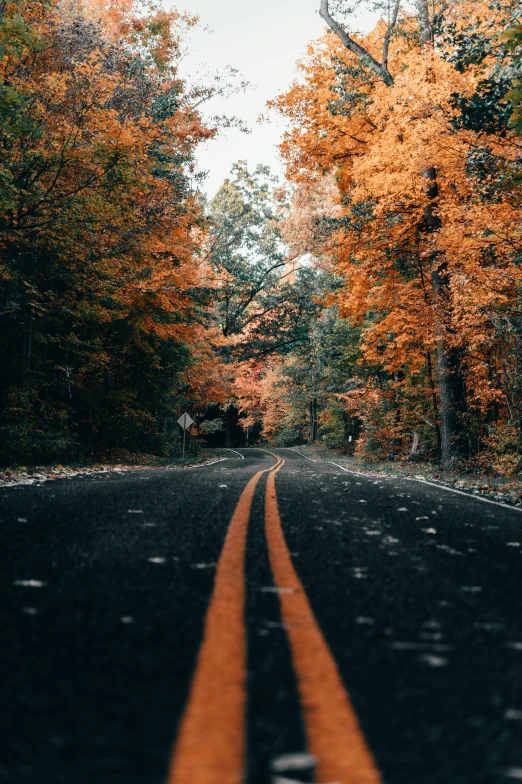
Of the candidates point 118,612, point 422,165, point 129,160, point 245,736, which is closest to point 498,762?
point 245,736

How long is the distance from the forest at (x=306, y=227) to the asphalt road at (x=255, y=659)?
5.63 m

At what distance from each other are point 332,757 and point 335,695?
33 centimetres

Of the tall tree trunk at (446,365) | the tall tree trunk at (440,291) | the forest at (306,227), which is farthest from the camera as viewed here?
the tall tree trunk at (440,291)

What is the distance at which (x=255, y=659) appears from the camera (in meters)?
1.99

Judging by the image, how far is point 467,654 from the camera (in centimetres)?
217

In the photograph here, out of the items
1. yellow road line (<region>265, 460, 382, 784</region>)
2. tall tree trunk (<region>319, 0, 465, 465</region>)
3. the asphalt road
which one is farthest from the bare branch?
yellow road line (<region>265, 460, 382, 784</region>)

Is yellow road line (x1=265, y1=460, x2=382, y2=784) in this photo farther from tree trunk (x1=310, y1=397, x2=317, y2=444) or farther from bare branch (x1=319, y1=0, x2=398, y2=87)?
tree trunk (x1=310, y1=397, x2=317, y2=444)

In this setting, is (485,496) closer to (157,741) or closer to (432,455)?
(157,741)

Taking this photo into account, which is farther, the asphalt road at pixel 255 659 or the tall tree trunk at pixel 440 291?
the tall tree trunk at pixel 440 291

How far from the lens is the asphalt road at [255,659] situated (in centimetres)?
143

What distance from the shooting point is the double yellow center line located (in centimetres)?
137

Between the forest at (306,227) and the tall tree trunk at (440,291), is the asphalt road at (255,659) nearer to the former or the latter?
the forest at (306,227)

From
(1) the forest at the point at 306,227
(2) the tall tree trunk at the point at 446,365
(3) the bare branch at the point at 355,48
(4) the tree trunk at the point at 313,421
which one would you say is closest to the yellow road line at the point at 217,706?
(1) the forest at the point at 306,227

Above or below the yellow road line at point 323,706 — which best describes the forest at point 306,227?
above
